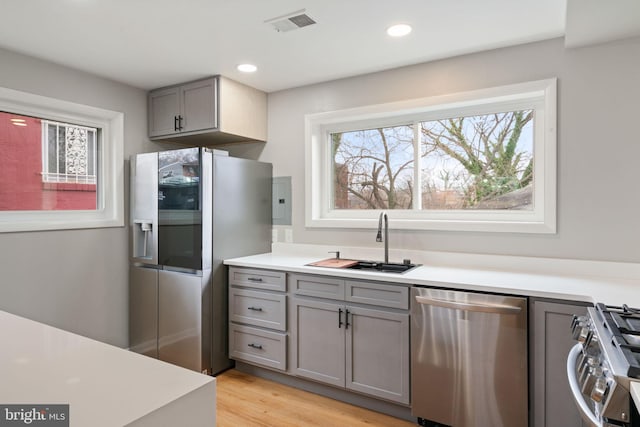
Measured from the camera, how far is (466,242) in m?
2.73

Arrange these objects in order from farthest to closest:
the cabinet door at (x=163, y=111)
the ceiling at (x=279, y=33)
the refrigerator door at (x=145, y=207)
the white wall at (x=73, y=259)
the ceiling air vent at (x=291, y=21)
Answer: the cabinet door at (x=163, y=111), the refrigerator door at (x=145, y=207), the white wall at (x=73, y=259), the ceiling air vent at (x=291, y=21), the ceiling at (x=279, y=33)

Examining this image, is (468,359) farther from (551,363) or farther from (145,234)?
(145,234)

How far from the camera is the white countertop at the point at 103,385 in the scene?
746 mm

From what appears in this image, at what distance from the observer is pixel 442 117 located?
2939 mm

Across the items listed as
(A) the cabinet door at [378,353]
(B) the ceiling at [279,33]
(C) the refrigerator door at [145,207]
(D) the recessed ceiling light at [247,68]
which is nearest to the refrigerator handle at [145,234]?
(C) the refrigerator door at [145,207]

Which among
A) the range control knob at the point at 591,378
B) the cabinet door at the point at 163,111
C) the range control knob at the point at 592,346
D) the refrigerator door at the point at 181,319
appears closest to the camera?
the range control knob at the point at 591,378

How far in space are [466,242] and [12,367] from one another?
2534mm

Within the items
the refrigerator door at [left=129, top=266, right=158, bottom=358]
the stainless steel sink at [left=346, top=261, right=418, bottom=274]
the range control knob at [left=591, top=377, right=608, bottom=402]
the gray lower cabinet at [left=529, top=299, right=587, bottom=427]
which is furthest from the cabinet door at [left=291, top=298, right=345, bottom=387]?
the range control knob at [left=591, top=377, right=608, bottom=402]

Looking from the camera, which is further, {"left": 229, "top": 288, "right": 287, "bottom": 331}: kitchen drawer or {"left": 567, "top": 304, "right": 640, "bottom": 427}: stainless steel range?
{"left": 229, "top": 288, "right": 287, "bottom": 331}: kitchen drawer

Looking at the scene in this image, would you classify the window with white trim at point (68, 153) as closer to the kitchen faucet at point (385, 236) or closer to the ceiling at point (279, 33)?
the ceiling at point (279, 33)

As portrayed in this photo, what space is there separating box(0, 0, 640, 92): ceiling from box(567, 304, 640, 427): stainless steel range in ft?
4.86

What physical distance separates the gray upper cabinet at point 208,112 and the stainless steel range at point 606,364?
2.70 metres

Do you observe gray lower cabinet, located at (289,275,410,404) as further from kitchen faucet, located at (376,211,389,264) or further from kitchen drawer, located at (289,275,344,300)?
kitchen faucet, located at (376,211,389,264)

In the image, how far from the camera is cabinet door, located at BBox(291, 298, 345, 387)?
2535 mm
